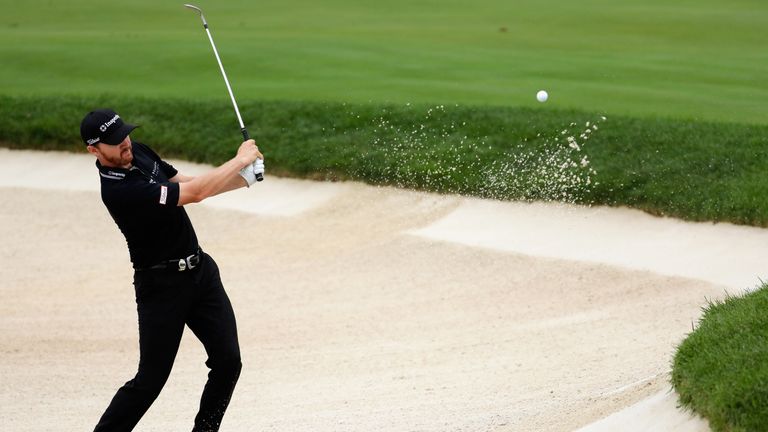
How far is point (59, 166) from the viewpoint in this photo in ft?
51.2

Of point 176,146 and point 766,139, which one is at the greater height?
point 766,139

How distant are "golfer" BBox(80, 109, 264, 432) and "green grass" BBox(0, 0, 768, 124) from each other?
7708mm

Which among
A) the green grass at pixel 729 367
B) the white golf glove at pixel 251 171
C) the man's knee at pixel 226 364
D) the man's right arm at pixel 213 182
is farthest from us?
the man's knee at pixel 226 364

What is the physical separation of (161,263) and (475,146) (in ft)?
23.5

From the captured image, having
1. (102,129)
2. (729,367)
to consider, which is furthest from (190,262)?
(729,367)

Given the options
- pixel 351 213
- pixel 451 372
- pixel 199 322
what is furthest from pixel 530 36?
pixel 199 322

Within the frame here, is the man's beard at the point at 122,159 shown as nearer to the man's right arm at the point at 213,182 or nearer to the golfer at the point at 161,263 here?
the golfer at the point at 161,263

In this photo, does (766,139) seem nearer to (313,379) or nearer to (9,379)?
(313,379)

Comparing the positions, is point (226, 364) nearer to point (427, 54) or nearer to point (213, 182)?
point (213, 182)

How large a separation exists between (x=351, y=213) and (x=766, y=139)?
472cm

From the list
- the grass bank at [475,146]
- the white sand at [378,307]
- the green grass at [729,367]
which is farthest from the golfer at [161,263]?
the grass bank at [475,146]

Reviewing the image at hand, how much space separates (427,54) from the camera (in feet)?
60.2

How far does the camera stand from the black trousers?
7039 mm

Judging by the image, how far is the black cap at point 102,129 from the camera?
6.82m
